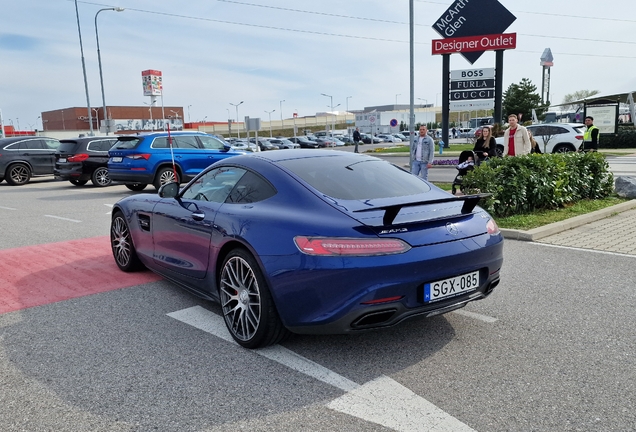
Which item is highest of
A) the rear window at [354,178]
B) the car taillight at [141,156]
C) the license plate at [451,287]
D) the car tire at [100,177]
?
the rear window at [354,178]

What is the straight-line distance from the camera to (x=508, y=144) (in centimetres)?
1043

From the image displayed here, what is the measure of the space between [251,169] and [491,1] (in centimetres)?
3050

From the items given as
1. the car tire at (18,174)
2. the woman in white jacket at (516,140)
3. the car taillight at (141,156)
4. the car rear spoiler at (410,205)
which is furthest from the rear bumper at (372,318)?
the car tire at (18,174)

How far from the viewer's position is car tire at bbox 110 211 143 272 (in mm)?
5797

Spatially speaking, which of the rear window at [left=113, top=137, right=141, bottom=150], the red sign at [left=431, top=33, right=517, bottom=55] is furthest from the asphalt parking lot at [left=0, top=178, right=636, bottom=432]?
the red sign at [left=431, top=33, right=517, bottom=55]

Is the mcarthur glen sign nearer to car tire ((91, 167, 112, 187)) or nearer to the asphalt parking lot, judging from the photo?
car tire ((91, 167, 112, 187))

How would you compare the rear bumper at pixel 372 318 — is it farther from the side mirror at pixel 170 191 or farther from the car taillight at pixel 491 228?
the side mirror at pixel 170 191

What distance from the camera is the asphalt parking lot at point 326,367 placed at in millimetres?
2848

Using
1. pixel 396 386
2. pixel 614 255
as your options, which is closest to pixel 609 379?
pixel 396 386

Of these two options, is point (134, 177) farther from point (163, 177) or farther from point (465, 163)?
point (465, 163)

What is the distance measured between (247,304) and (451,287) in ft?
4.68

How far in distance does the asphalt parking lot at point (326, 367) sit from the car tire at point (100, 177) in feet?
42.7

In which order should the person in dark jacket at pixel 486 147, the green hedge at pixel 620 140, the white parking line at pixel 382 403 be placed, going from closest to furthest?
1. the white parking line at pixel 382 403
2. the person in dark jacket at pixel 486 147
3. the green hedge at pixel 620 140

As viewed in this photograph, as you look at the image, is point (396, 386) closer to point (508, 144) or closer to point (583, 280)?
point (583, 280)
